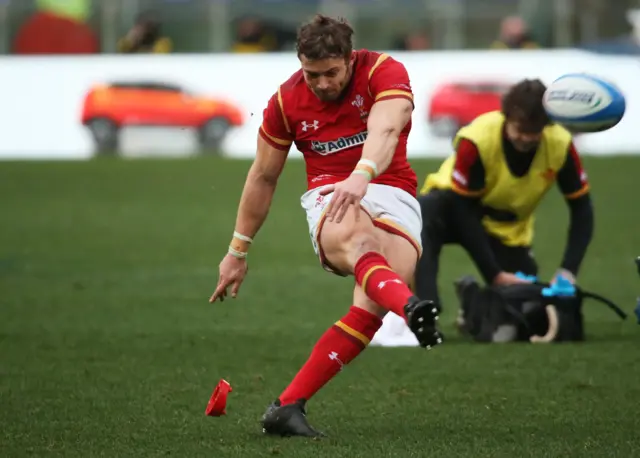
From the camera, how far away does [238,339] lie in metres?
8.96

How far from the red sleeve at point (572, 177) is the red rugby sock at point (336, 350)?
123 inches

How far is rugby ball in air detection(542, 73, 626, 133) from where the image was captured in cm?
775

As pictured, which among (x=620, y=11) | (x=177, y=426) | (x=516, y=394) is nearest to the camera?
(x=177, y=426)

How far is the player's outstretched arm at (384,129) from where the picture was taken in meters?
5.67

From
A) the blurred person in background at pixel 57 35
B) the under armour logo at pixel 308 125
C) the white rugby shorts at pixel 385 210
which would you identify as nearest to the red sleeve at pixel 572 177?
the white rugby shorts at pixel 385 210

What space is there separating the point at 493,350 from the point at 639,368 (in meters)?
1.04

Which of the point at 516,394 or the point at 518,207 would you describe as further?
the point at 518,207

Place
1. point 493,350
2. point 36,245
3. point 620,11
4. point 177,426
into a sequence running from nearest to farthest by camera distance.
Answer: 1. point 177,426
2. point 493,350
3. point 36,245
4. point 620,11

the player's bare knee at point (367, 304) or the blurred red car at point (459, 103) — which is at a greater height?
the player's bare knee at point (367, 304)

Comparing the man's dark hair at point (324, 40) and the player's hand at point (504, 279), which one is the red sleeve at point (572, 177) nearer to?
the player's hand at point (504, 279)

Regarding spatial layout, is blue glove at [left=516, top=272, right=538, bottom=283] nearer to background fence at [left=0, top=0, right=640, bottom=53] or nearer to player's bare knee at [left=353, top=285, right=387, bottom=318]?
player's bare knee at [left=353, top=285, right=387, bottom=318]

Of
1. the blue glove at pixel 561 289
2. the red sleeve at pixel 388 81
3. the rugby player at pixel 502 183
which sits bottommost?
the blue glove at pixel 561 289

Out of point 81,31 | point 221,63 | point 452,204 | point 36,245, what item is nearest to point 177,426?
point 452,204

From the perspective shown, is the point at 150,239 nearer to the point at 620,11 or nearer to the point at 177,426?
the point at 177,426
